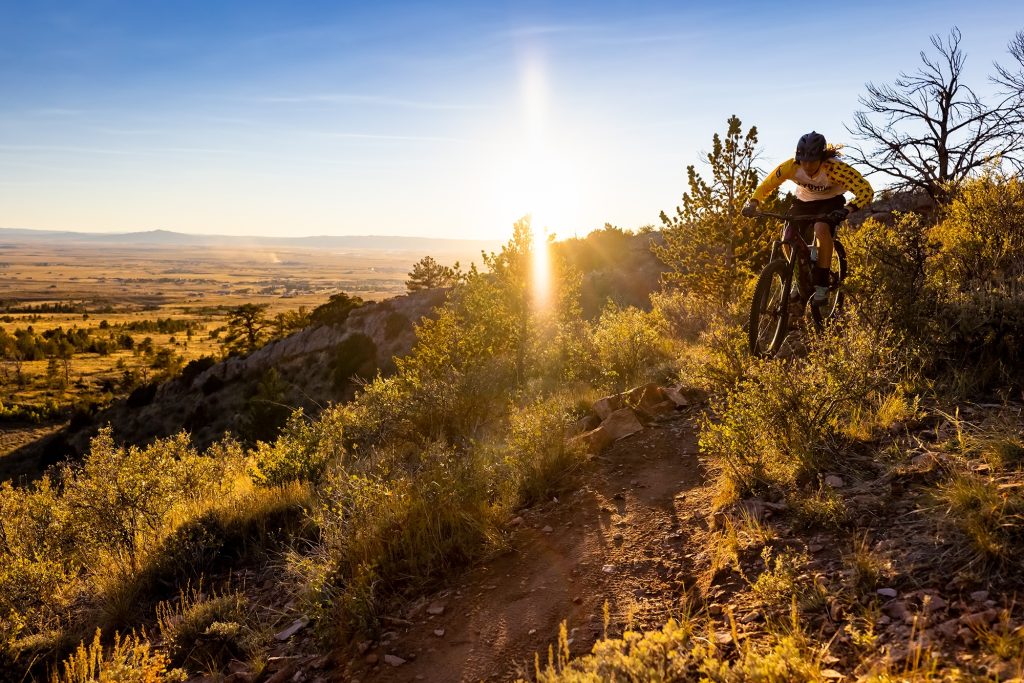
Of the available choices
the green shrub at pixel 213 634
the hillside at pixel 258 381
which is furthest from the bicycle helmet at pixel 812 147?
the hillside at pixel 258 381

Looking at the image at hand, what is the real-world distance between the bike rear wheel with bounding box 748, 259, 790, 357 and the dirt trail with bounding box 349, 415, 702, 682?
2.48 metres

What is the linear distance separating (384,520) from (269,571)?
80.6 inches

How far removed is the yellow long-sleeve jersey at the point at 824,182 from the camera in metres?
6.34

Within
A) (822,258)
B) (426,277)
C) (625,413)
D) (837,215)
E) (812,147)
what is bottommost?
(625,413)

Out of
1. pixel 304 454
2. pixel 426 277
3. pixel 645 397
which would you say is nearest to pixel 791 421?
pixel 645 397

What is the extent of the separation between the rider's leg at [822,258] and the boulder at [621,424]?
245 cm

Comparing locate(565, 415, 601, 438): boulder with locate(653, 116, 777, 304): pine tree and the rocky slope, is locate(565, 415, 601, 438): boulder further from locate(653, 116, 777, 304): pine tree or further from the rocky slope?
the rocky slope

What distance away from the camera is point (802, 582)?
10.5 feet

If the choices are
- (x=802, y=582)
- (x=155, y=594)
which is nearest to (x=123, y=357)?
(x=155, y=594)

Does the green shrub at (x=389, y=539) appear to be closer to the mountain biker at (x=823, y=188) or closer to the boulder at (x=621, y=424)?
the boulder at (x=621, y=424)

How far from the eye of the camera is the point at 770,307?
7.30m

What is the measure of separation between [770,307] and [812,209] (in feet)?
4.23

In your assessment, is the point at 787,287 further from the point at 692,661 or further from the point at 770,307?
the point at 692,661

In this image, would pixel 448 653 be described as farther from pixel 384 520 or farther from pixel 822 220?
pixel 822 220
